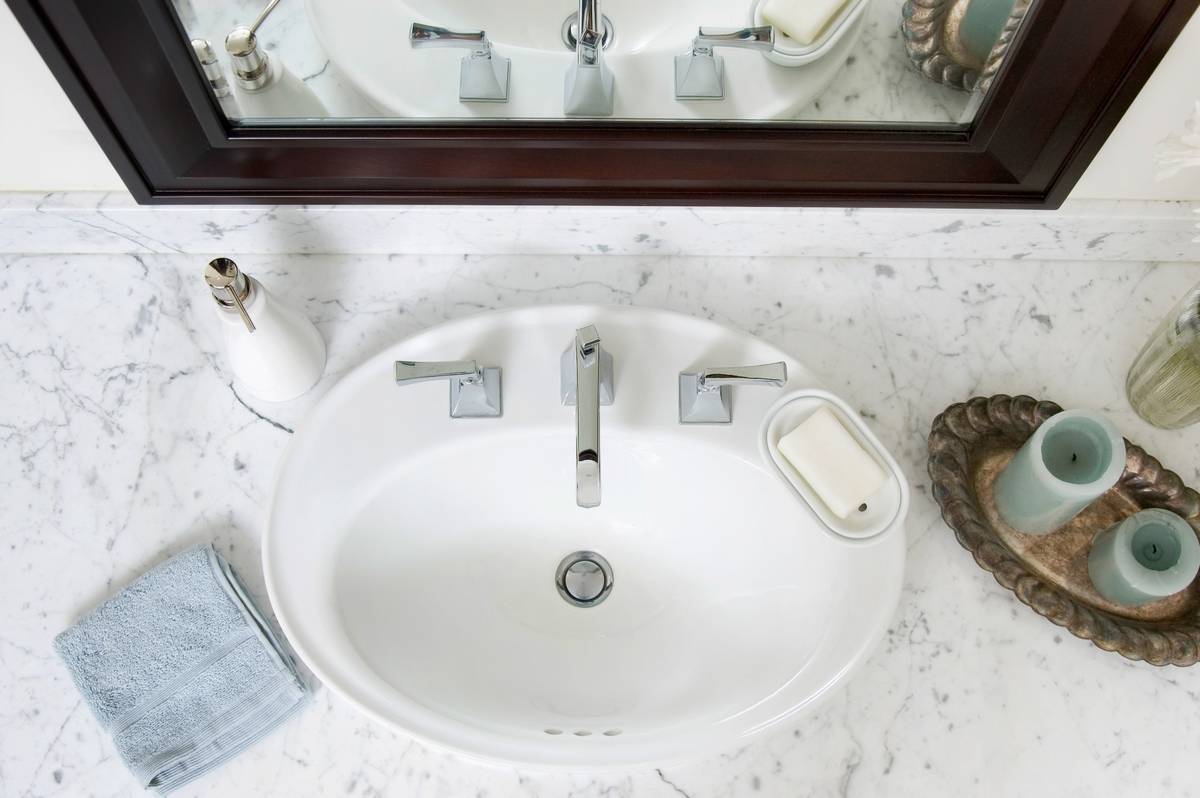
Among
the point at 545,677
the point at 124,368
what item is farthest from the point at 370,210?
the point at 545,677

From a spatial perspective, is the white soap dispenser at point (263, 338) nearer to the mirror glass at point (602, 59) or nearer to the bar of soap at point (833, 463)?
the mirror glass at point (602, 59)

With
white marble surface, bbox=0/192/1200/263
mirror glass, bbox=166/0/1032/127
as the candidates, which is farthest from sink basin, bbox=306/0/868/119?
white marble surface, bbox=0/192/1200/263

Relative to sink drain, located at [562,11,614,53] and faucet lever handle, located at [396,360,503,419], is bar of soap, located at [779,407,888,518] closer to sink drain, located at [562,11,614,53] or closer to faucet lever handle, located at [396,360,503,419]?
faucet lever handle, located at [396,360,503,419]

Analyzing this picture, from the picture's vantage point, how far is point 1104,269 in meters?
1.00

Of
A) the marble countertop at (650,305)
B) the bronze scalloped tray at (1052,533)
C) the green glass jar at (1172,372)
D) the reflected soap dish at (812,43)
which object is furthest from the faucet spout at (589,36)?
the green glass jar at (1172,372)

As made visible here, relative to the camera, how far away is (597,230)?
944 millimetres

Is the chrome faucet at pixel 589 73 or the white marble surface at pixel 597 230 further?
the white marble surface at pixel 597 230

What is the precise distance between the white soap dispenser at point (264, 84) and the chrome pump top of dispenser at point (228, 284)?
15 centimetres

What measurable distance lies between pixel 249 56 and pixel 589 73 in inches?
11.6

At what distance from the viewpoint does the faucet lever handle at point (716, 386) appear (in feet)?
2.76

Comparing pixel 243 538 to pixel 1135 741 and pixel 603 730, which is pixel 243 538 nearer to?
pixel 603 730

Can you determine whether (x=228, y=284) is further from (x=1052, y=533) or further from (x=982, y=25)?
(x=1052, y=533)

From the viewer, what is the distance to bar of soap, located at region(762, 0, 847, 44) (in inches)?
31.6

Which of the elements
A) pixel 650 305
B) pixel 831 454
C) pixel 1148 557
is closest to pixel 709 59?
pixel 650 305
